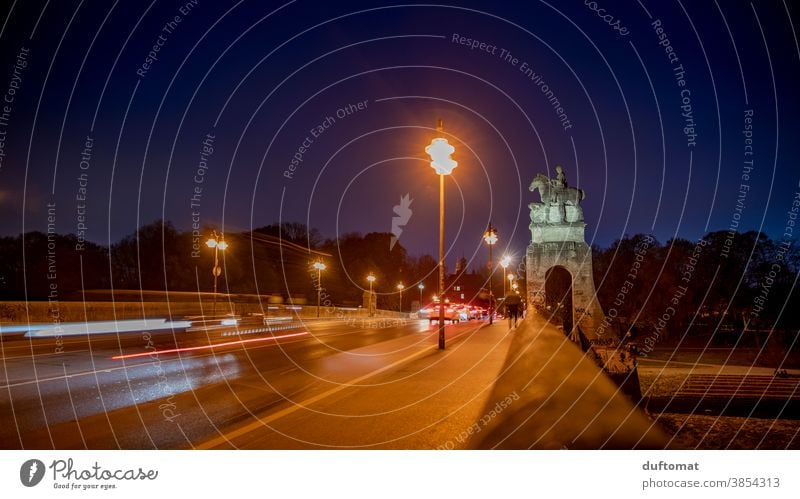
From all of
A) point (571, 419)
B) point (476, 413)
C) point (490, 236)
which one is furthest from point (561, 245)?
point (571, 419)

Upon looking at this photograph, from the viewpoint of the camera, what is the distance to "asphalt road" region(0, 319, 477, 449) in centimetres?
612

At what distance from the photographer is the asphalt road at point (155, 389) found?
6117 mm

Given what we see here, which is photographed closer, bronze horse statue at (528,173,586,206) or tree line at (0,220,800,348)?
tree line at (0,220,800,348)

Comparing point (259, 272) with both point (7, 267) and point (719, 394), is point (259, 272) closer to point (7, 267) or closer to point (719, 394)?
point (7, 267)

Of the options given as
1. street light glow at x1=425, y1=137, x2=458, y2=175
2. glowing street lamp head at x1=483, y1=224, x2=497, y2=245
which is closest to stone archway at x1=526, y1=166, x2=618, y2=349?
glowing street lamp head at x1=483, y1=224, x2=497, y2=245

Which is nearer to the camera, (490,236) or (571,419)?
(571,419)

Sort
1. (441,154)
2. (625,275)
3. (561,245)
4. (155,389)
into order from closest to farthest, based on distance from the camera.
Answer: (155,389)
(441,154)
(561,245)
(625,275)

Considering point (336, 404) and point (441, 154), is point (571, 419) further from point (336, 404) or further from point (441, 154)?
point (441, 154)

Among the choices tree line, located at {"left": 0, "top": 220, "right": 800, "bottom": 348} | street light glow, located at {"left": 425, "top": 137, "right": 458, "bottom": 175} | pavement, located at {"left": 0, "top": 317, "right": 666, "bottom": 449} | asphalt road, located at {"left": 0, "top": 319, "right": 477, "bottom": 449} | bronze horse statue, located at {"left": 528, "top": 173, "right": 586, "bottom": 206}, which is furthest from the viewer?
bronze horse statue, located at {"left": 528, "top": 173, "right": 586, "bottom": 206}

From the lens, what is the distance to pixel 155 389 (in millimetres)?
9109

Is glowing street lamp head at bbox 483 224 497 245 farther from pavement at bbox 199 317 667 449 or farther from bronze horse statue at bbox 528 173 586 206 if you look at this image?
bronze horse statue at bbox 528 173 586 206

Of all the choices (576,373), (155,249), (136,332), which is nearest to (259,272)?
(155,249)

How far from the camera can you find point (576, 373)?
5234mm
